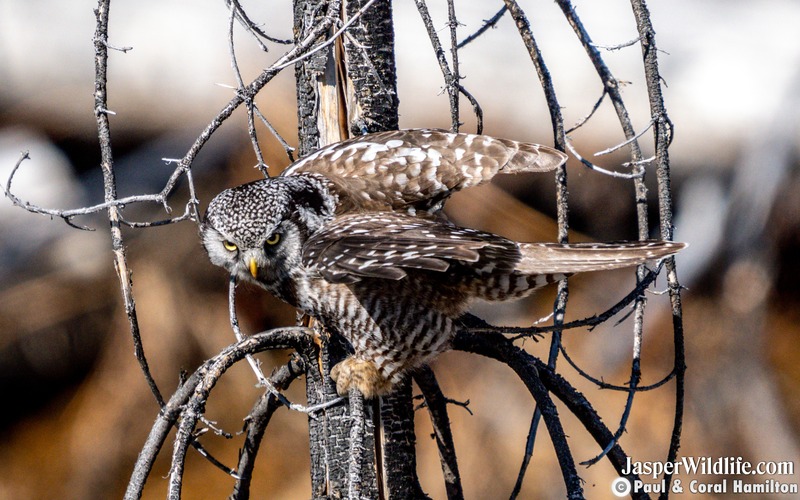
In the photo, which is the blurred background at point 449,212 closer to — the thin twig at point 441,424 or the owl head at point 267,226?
the thin twig at point 441,424

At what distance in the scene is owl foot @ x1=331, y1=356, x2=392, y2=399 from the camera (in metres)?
2.29

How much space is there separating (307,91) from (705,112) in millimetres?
3773

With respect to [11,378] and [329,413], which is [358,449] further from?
[11,378]

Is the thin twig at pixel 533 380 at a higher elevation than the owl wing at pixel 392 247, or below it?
below

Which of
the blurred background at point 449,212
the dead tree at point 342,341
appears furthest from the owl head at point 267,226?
the blurred background at point 449,212

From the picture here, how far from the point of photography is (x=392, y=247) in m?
1.98

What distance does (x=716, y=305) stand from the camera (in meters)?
5.41

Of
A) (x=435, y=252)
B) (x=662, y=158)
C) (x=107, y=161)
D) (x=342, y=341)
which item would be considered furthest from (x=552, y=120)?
(x=107, y=161)

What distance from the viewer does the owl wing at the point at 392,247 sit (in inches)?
74.2

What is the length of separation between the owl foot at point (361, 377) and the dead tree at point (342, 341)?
5 centimetres

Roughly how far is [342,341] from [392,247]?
719 millimetres

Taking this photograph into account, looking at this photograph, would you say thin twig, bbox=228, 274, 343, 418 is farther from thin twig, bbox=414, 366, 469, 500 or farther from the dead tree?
thin twig, bbox=414, 366, 469, 500

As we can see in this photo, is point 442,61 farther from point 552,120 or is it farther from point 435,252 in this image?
point 435,252

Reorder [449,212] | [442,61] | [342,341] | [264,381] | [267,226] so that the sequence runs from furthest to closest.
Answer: [449,212], [342,341], [267,226], [442,61], [264,381]
